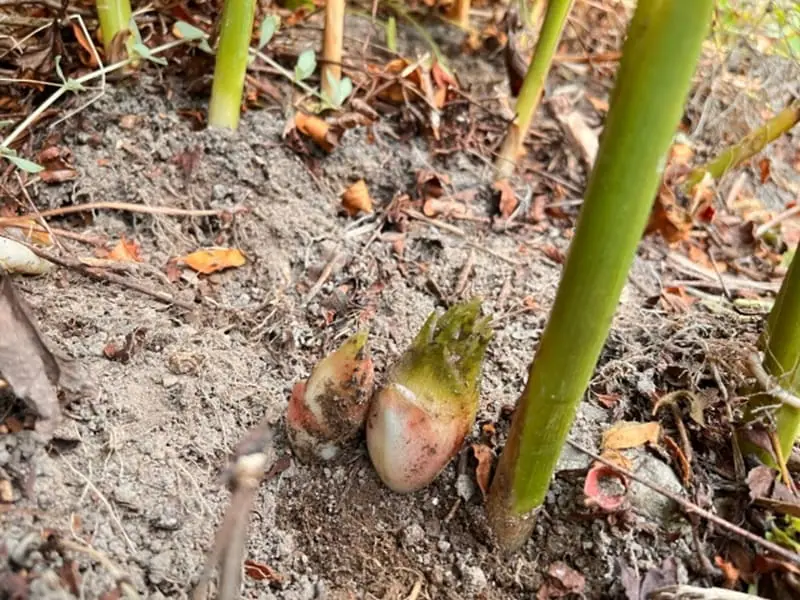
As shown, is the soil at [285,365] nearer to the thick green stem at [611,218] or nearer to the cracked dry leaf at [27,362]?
the cracked dry leaf at [27,362]

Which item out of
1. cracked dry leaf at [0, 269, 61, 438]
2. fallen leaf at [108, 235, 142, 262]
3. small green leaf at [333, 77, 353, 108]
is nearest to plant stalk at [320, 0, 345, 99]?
small green leaf at [333, 77, 353, 108]

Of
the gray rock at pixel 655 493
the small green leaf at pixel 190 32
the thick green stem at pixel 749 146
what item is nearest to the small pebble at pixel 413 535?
the gray rock at pixel 655 493

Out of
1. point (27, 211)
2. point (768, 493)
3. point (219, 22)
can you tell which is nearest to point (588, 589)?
point (768, 493)

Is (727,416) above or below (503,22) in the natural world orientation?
below

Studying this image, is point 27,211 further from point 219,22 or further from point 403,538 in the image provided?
point 403,538

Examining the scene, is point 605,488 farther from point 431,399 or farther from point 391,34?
point 391,34

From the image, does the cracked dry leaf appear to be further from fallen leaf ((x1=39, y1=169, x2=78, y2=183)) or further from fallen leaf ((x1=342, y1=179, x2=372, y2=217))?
fallen leaf ((x1=342, y1=179, x2=372, y2=217))
